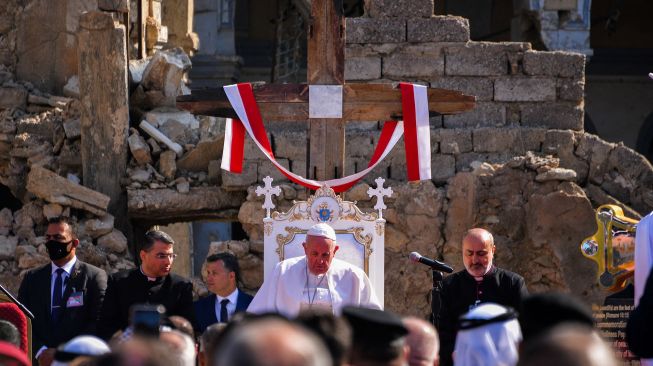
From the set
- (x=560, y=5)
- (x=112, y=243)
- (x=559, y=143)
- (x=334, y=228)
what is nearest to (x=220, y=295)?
(x=334, y=228)

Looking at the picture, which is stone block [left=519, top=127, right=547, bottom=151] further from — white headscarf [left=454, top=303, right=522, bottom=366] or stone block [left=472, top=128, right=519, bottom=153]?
white headscarf [left=454, top=303, right=522, bottom=366]

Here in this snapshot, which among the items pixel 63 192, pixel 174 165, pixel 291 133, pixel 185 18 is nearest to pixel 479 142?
pixel 291 133

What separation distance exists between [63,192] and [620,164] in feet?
15.2

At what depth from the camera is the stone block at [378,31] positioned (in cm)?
1240

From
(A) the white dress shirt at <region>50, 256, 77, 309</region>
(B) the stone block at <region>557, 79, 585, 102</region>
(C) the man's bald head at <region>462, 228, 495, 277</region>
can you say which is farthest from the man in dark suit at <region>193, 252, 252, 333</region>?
(B) the stone block at <region>557, 79, 585, 102</region>

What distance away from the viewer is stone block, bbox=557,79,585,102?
12.6m

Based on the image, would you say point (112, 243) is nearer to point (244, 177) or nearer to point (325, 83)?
point (244, 177)

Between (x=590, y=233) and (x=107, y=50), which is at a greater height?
(x=107, y=50)

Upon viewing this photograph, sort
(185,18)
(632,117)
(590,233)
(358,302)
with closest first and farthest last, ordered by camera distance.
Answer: (358,302), (590,233), (185,18), (632,117)

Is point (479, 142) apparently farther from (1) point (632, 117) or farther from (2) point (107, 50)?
(1) point (632, 117)

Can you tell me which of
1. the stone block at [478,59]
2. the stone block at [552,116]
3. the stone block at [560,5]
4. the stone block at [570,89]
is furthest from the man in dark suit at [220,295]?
the stone block at [560,5]

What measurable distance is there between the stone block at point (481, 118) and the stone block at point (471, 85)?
0.09m

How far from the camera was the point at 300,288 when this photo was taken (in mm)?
8945

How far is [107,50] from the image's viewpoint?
40.1ft
